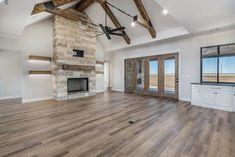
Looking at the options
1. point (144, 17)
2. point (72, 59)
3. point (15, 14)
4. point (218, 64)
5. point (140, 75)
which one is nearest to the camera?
point (15, 14)

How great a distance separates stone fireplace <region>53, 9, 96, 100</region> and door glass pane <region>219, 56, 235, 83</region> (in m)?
6.41

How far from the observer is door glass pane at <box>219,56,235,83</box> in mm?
5133

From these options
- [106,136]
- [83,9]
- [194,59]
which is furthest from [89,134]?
[83,9]

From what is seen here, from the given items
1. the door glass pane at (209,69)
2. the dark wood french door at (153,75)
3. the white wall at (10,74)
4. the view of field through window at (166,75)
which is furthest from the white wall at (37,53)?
the door glass pane at (209,69)

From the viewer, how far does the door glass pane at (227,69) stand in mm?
5133

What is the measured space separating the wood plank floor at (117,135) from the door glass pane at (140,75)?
13.9 feet

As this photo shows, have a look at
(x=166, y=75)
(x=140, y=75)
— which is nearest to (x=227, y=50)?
(x=166, y=75)

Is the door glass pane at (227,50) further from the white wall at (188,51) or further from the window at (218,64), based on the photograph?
the white wall at (188,51)

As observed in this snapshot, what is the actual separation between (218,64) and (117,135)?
5.32 meters

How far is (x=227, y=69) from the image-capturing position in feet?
17.2

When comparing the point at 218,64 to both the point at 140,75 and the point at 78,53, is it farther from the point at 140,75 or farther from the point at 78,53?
the point at 78,53

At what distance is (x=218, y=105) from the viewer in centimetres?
496

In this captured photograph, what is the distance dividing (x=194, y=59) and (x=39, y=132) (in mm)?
6692

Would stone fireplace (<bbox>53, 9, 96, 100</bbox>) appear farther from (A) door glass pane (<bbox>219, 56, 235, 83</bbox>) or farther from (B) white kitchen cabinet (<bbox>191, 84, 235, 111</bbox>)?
(A) door glass pane (<bbox>219, 56, 235, 83</bbox>)
